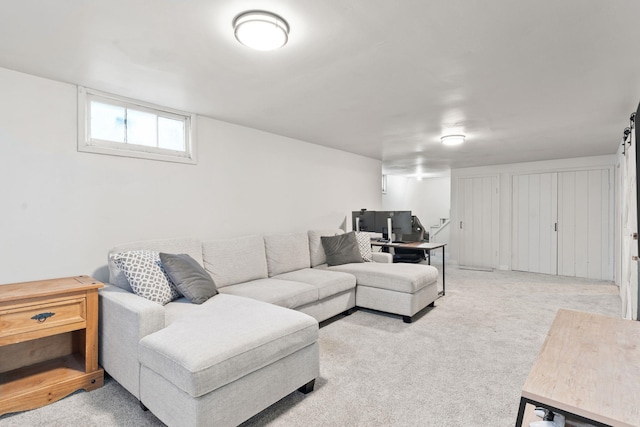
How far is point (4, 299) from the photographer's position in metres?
1.88

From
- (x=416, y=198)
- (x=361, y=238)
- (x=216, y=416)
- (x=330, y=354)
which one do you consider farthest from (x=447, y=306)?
(x=416, y=198)

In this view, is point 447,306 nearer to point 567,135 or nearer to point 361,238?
point 361,238

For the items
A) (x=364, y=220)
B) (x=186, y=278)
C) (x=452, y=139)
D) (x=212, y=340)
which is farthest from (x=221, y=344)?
(x=364, y=220)

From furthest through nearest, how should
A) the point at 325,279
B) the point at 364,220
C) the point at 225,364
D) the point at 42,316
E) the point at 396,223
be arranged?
1. the point at 364,220
2. the point at 396,223
3. the point at 325,279
4. the point at 42,316
5. the point at 225,364

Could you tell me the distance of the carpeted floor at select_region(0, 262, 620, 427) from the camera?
6.23ft

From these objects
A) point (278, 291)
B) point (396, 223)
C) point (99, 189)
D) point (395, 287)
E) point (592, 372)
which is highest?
point (99, 189)

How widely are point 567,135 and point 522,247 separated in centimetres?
301

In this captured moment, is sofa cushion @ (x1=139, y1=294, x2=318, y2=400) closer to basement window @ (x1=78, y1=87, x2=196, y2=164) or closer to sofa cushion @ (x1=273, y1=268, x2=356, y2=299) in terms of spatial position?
sofa cushion @ (x1=273, y1=268, x2=356, y2=299)

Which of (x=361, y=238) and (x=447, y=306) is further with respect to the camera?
(x=361, y=238)

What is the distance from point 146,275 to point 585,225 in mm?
6903

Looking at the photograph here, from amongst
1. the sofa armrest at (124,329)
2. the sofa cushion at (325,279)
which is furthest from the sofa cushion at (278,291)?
the sofa armrest at (124,329)

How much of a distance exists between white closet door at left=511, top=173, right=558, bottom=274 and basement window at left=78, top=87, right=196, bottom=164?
20.0 feet

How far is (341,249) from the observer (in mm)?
4250

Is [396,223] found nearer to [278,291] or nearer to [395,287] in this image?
[395,287]
